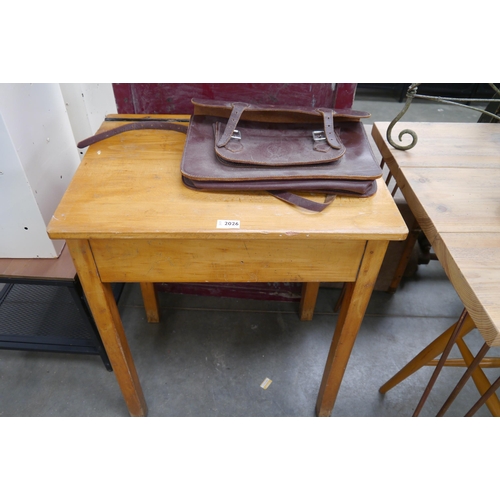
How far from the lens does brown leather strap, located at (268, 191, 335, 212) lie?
785 millimetres

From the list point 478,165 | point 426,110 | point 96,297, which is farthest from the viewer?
point 426,110

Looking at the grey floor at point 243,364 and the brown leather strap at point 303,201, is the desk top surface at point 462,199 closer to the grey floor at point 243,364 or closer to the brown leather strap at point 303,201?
the brown leather strap at point 303,201

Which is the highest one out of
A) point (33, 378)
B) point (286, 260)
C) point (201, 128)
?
point (201, 128)

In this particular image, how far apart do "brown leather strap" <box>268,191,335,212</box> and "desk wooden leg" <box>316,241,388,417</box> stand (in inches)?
4.8

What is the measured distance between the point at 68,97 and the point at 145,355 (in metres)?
0.93

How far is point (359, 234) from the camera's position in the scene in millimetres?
751

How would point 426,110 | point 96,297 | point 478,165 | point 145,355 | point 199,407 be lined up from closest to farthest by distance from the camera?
point 96,297, point 478,165, point 199,407, point 145,355, point 426,110

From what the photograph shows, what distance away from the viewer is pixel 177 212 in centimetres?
78

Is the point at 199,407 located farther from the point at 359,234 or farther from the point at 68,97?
the point at 68,97

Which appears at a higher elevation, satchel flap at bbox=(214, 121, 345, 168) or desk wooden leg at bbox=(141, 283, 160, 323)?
satchel flap at bbox=(214, 121, 345, 168)

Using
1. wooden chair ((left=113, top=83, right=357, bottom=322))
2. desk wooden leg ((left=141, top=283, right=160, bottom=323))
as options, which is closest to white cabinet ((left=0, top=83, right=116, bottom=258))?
wooden chair ((left=113, top=83, right=357, bottom=322))

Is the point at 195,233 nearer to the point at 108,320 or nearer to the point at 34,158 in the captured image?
the point at 108,320

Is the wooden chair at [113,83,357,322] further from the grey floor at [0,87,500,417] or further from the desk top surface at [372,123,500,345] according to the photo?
the grey floor at [0,87,500,417]

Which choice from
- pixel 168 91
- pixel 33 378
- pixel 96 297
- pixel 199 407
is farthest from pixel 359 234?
pixel 33 378
